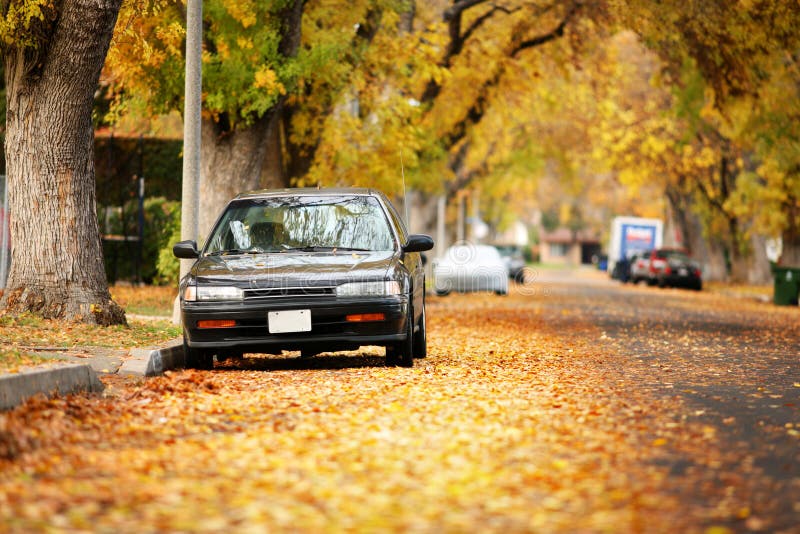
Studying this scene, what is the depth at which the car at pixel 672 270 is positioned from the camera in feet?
156

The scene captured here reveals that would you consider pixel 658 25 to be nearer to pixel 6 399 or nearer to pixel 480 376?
pixel 480 376

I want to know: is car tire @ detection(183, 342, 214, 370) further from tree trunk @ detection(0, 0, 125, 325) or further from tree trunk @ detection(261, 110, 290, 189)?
tree trunk @ detection(261, 110, 290, 189)

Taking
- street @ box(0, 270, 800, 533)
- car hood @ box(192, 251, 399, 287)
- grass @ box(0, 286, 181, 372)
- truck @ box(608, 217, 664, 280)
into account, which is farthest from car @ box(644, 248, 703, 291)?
car hood @ box(192, 251, 399, 287)

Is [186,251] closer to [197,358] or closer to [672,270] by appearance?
[197,358]

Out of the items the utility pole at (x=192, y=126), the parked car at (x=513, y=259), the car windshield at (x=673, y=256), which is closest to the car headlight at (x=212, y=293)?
the utility pole at (x=192, y=126)

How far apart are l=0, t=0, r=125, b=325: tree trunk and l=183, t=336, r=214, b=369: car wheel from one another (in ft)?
8.19

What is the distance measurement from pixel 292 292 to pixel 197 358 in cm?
118

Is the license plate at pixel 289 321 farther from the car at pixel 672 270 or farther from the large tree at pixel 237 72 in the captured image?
the car at pixel 672 270

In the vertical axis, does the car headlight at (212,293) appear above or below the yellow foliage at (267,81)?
below

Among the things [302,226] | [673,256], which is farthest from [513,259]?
[302,226]

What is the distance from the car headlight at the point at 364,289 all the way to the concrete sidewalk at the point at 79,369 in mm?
1898

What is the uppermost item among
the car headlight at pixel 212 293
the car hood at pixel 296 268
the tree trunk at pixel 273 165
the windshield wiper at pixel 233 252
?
the tree trunk at pixel 273 165

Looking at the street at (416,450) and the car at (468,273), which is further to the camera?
the car at (468,273)

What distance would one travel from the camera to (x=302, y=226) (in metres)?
12.8
